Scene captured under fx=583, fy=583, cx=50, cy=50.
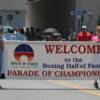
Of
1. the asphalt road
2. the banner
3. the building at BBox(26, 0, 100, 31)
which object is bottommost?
the asphalt road

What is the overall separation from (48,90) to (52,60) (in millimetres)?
1159

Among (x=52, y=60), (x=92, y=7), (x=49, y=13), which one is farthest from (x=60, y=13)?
(x=52, y=60)

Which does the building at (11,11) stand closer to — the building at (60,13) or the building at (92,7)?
the building at (60,13)

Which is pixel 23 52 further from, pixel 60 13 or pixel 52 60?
pixel 60 13

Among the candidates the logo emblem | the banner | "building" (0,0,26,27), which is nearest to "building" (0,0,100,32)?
"building" (0,0,26,27)

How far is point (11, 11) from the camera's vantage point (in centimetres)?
9688

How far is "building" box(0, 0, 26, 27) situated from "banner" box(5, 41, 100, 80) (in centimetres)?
7846

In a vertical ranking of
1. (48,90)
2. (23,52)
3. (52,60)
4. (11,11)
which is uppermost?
(11,11)

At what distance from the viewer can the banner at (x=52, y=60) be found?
1719 centimetres

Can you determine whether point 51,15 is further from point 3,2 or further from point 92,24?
point 3,2

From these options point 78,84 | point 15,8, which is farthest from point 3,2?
point 78,84

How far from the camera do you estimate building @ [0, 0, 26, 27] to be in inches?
3772

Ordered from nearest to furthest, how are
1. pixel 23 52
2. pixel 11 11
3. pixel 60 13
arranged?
1. pixel 23 52
2. pixel 60 13
3. pixel 11 11

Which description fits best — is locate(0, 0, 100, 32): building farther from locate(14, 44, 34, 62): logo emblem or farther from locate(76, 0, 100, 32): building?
locate(14, 44, 34, 62): logo emblem
